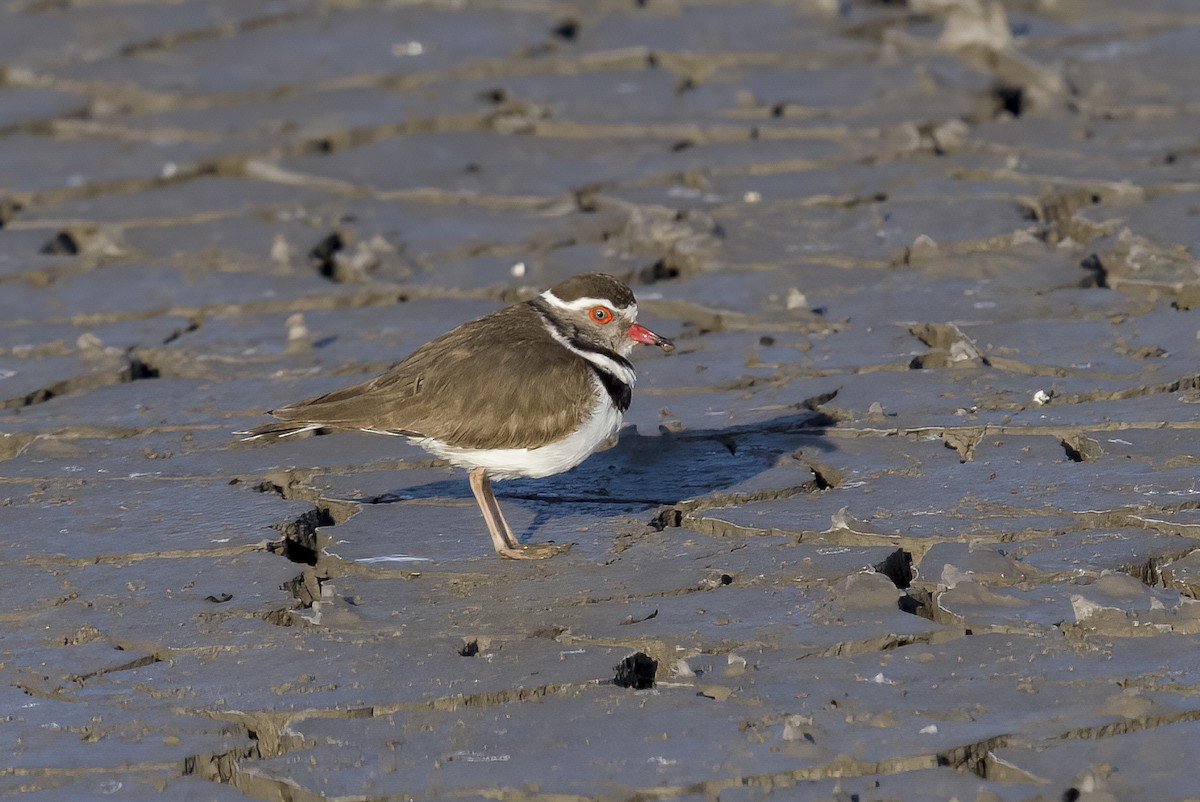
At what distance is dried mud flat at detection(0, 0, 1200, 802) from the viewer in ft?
13.2

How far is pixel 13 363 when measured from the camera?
717 centimetres

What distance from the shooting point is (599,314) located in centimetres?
579

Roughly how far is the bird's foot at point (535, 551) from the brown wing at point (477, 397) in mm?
320

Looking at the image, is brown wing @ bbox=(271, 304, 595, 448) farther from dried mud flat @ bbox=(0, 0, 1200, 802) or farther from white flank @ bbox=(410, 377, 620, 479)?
dried mud flat @ bbox=(0, 0, 1200, 802)

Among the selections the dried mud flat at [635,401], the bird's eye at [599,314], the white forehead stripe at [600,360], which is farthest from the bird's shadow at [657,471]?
the bird's eye at [599,314]

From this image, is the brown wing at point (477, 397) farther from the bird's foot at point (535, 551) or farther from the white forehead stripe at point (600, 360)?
the bird's foot at point (535, 551)

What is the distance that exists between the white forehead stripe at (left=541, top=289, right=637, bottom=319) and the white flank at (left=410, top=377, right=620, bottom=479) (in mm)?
434

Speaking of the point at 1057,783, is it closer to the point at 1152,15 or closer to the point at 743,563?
the point at 743,563

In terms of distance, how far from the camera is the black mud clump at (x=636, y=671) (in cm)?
433

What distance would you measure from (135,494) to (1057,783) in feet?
11.3

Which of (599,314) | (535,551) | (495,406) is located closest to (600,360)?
(599,314)

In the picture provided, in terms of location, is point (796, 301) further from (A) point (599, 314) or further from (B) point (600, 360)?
(B) point (600, 360)

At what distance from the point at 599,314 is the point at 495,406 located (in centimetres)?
62

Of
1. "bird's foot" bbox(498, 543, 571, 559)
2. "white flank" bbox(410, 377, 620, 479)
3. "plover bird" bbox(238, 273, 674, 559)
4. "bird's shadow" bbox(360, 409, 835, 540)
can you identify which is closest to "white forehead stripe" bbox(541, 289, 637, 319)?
"plover bird" bbox(238, 273, 674, 559)
